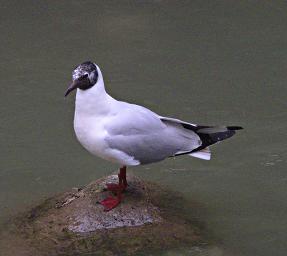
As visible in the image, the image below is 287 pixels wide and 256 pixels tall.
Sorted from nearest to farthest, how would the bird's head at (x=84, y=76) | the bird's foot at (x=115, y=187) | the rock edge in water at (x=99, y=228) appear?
the bird's head at (x=84, y=76) < the rock edge in water at (x=99, y=228) < the bird's foot at (x=115, y=187)

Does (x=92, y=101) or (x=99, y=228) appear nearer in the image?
(x=92, y=101)

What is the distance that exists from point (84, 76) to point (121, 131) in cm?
52

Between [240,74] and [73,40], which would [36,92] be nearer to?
[73,40]

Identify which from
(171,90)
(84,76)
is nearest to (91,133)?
(84,76)

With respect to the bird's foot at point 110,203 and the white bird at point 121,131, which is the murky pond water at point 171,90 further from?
the white bird at point 121,131

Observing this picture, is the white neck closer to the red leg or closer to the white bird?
the white bird

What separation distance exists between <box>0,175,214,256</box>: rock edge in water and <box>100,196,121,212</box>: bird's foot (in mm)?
42

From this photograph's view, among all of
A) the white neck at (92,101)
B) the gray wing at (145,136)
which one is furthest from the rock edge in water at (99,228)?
Answer: the white neck at (92,101)

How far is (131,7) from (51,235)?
548cm

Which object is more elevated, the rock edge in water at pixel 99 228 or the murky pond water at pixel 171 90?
the murky pond water at pixel 171 90

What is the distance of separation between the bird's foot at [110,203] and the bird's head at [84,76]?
0.88m

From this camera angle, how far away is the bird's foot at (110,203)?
610 cm

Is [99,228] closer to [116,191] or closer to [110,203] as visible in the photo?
[110,203]

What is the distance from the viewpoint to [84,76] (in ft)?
19.3
